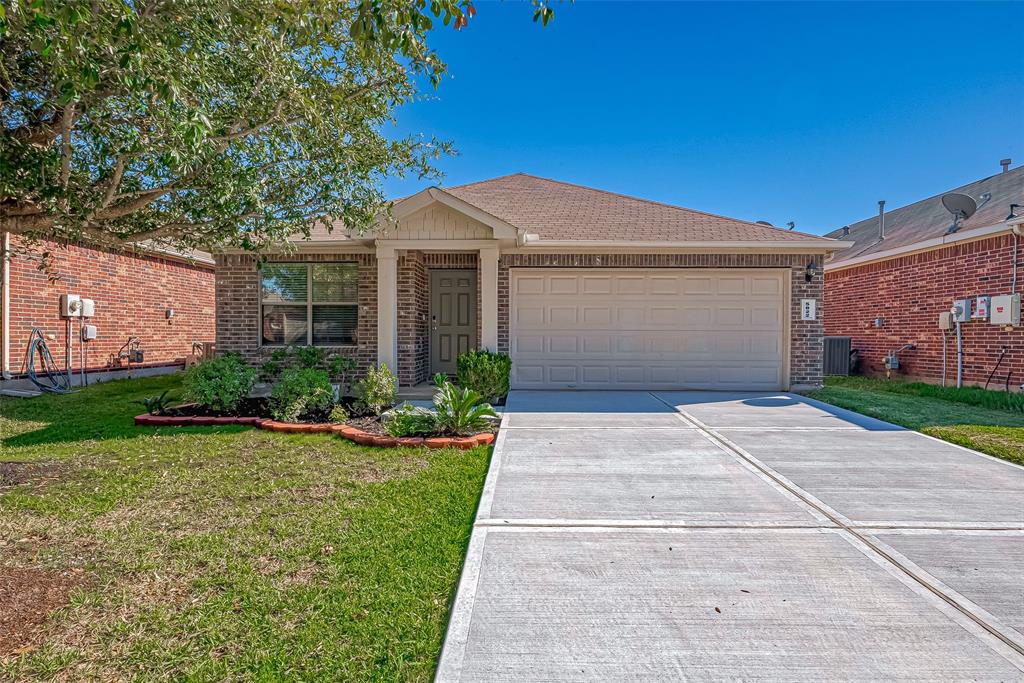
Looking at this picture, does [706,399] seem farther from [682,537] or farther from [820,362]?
[682,537]

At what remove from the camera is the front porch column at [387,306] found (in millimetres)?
8633

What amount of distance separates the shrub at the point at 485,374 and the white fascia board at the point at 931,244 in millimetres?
9109

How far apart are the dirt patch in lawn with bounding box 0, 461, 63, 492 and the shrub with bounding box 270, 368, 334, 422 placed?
7.66 ft

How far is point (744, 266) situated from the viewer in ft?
31.6

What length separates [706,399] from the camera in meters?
8.78

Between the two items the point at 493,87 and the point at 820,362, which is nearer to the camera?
the point at 820,362

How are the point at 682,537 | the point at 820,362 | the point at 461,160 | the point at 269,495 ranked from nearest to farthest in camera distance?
the point at 682,537 → the point at 269,495 → the point at 461,160 → the point at 820,362

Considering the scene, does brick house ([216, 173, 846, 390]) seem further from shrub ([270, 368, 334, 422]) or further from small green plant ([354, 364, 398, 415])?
shrub ([270, 368, 334, 422])

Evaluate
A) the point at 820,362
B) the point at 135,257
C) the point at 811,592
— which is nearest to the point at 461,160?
the point at 811,592

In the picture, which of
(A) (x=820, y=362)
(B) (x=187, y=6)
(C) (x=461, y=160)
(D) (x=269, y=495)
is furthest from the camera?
(A) (x=820, y=362)

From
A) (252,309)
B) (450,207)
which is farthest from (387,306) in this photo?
(252,309)

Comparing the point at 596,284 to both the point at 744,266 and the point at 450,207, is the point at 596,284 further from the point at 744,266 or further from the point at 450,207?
the point at 450,207

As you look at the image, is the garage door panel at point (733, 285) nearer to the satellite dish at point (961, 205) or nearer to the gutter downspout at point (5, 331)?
the satellite dish at point (961, 205)

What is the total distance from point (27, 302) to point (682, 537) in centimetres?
1252
